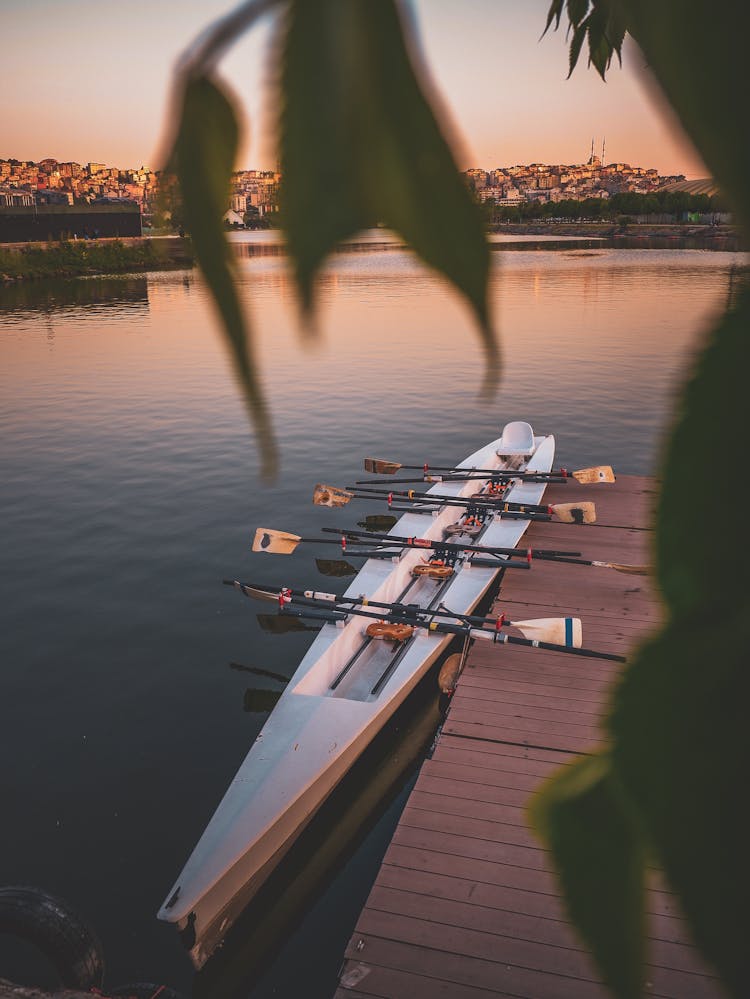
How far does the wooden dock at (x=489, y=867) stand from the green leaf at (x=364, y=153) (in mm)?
3262

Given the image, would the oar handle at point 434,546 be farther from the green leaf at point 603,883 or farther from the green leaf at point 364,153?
the green leaf at point 364,153

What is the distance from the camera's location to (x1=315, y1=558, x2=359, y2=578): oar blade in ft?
52.9

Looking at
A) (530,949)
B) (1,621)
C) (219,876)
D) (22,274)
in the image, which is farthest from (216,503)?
(22,274)

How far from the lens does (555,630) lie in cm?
984

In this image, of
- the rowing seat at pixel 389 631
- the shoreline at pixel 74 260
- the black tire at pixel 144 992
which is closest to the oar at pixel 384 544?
the rowing seat at pixel 389 631

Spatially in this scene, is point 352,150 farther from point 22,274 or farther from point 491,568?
point 22,274

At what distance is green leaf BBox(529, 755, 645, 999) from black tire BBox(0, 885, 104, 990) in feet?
24.1

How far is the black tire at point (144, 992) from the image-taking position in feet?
22.3

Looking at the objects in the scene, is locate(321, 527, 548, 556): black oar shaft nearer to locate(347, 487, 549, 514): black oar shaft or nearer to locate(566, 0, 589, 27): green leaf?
locate(347, 487, 549, 514): black oar shaft

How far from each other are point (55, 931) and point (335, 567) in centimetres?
1050

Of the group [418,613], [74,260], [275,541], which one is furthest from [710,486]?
[74,260]

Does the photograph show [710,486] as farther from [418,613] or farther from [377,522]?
[377,522]

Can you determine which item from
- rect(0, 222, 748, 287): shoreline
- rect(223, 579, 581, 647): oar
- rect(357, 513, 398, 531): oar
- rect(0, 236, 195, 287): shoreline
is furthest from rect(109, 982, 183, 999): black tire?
rect(0, 236, 195, 287): shoreline

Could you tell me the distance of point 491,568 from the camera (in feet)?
43.2
